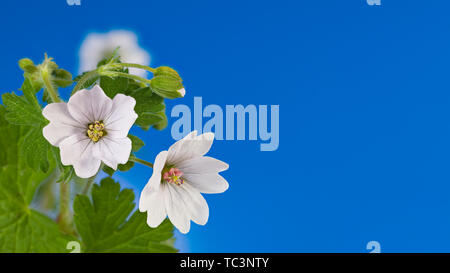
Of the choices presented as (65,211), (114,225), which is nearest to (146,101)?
(114,225)

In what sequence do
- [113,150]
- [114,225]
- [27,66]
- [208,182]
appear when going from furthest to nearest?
[114,225]
[27,66]
[208,182]
[113,150]

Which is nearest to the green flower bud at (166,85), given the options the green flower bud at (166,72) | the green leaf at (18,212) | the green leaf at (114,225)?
the green flower bud at (166,72)

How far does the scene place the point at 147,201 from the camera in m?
0.89

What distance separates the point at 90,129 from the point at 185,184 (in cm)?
21

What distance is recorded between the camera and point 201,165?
95 centimetres

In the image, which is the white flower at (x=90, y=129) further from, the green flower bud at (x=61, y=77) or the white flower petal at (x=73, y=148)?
the green flower bud at (x=61, y=77)

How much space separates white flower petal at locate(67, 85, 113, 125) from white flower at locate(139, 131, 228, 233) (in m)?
0.14

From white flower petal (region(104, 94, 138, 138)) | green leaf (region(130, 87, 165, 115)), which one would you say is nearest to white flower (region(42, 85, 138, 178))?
white flower petal (region(104, 94, 138, 138))

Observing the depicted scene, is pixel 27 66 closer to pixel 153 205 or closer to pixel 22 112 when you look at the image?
pixel 22 112

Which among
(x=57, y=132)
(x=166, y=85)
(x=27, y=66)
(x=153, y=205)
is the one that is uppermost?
(x=27, y=66)

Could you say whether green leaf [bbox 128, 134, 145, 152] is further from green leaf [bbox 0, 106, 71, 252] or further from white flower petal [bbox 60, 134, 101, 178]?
green leaf [bbox 0, 106, 71, 252]

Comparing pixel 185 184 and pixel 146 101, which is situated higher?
pixel 146 101

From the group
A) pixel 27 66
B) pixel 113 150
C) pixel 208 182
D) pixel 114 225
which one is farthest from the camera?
pixel 114 225

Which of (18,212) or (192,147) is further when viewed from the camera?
(18,212)
